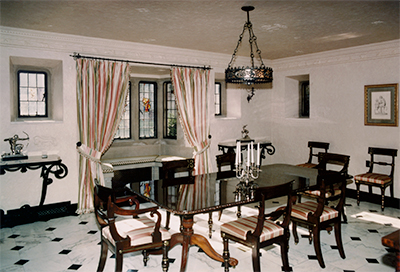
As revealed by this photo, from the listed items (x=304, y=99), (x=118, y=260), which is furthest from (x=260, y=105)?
(x=118, y=260)

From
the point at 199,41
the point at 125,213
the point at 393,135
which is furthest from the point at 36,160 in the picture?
the point at 393,135

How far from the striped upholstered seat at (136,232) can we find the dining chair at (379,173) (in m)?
3.95

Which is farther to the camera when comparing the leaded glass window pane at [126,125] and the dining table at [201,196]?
the leaded glass window pane at [126,125]

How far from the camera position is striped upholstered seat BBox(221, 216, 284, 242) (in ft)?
10.5

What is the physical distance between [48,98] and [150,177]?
290 cm

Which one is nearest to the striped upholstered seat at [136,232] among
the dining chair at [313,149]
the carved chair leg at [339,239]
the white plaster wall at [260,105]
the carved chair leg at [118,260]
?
the carved chair leg at [118,260]

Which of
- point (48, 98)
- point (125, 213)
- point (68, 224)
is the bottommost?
point (68, 224)

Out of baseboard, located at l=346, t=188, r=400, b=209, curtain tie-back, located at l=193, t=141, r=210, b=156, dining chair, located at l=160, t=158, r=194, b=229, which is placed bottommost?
baseboard, located at l=346, t=188, r=400, b=209

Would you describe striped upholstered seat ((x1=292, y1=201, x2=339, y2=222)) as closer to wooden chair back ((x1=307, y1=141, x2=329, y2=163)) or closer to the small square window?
wooden chair back ((x1=307, y1=141, x2=329, y2=163))

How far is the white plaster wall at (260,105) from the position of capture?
16.3ft

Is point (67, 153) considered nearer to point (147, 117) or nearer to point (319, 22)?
point (147, 117)

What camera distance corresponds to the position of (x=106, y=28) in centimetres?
477

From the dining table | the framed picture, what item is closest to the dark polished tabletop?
the dining table

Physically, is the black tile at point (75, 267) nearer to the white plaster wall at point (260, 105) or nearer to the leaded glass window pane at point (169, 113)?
the white plaster wall at point (260, 105)
